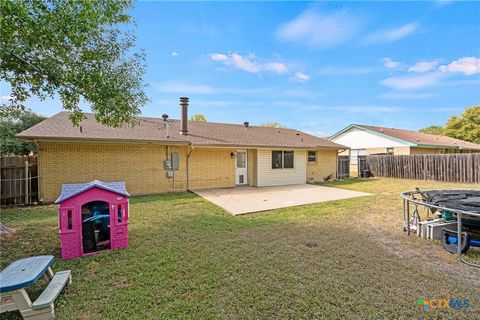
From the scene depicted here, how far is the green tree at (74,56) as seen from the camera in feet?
13.5

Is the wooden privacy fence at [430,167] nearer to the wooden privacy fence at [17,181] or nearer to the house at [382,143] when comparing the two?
the house at [382,143]

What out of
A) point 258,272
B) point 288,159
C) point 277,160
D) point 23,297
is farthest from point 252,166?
point 23,297

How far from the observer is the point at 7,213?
7.16 metres

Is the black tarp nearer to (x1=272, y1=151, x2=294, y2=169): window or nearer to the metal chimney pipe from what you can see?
(x1=272, y1=151, x2=294, y2=169): window

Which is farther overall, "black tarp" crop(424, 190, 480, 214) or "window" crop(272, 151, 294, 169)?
"window" crop(272, 151, 294, 169)

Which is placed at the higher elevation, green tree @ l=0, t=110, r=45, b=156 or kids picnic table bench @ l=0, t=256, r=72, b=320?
green tree @ l=0, t=110, r=45, b=156

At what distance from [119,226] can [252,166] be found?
9.54 m

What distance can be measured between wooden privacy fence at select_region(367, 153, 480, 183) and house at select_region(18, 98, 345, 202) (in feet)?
16.4

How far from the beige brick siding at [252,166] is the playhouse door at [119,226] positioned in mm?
9177

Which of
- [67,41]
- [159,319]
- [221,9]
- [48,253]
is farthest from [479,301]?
[221,9]

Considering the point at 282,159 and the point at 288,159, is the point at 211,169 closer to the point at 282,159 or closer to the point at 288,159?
the point at 282,159

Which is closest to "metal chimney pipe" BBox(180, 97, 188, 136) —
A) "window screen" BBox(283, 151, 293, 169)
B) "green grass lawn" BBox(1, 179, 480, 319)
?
"window screen" BBox(283, 151, 293, 169)

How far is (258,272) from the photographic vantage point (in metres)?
3.39

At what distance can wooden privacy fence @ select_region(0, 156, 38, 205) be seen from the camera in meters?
8.24
